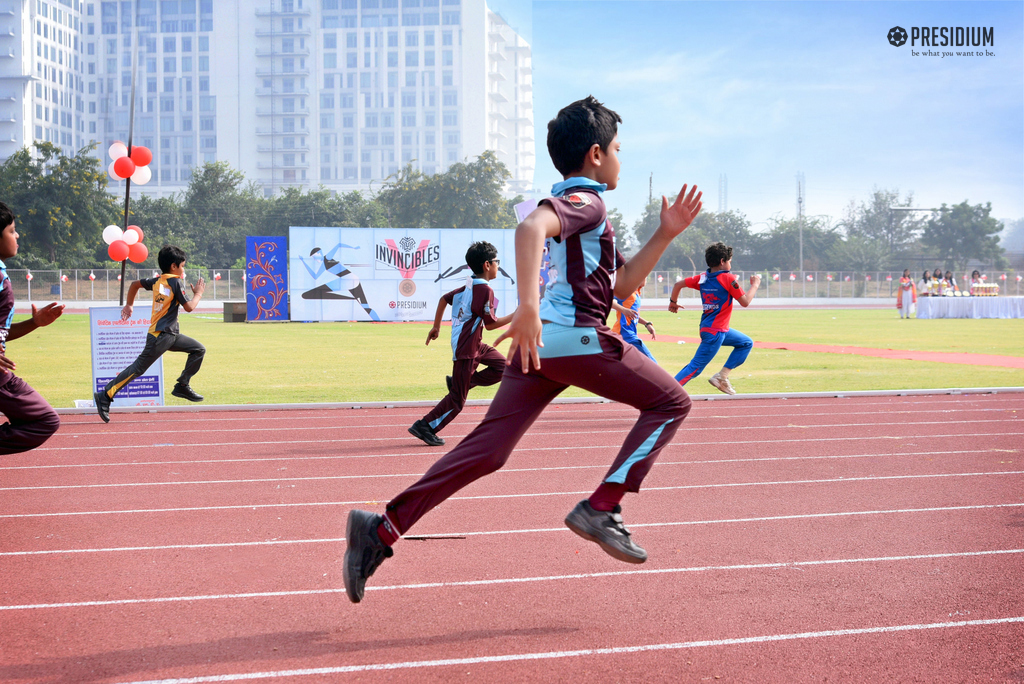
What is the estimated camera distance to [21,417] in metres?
5.07

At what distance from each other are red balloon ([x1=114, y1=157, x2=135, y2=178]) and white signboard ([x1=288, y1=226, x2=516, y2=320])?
18.8 m

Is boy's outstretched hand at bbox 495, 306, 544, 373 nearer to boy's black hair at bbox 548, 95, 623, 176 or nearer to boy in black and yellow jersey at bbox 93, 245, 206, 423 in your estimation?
boy's black hair at bbox 548, 95, 623, 176

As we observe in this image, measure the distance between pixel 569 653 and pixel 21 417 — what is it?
3475 millimetres

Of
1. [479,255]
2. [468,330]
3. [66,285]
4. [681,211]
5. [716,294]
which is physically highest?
[66,285]

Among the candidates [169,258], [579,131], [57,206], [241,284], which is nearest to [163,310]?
[169,258]

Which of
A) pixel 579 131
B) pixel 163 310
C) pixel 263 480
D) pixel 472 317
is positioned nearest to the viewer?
pixel 579 131

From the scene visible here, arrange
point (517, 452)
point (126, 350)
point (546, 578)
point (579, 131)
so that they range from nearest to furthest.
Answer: point (579, 131) → point (546, 578) → point (517, 452) → point (126, 350)

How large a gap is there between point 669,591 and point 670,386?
3.64 feet

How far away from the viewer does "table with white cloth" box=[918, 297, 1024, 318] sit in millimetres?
35938

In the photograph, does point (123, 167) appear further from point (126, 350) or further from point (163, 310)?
point (163, 310)

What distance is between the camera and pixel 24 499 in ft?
19.3

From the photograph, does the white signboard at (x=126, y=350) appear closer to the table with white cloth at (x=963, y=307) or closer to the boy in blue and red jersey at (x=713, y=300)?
the boy in blue and red jersey at (x=713, y=300)

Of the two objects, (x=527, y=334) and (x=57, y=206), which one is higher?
(x=57, y=206)

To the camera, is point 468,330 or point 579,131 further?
point 468,330
